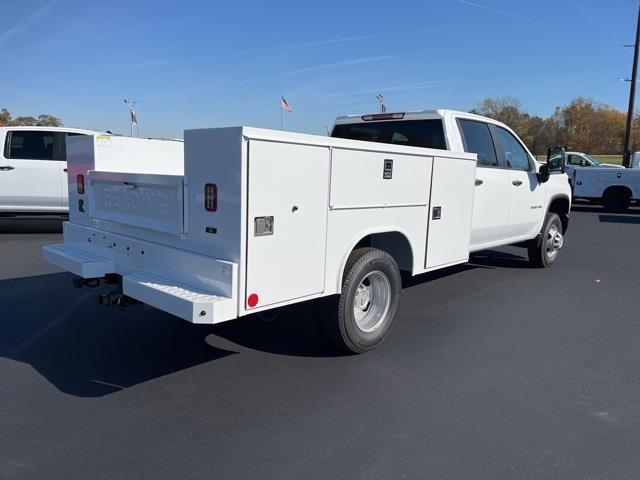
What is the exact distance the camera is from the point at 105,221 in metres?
4.45

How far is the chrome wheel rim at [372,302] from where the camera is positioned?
452 centimetres

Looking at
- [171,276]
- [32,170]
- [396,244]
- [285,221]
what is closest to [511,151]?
[396,244]

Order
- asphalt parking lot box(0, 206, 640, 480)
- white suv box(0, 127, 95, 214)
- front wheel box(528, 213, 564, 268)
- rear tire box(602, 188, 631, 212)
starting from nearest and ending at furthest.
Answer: asphalt parking lot box(0, 206, 640, 480)
front wheel box(528, 213, 564, 268)
white suv box(0, 127, 95, 214)
rear tire box(602, 188, 631, 212)

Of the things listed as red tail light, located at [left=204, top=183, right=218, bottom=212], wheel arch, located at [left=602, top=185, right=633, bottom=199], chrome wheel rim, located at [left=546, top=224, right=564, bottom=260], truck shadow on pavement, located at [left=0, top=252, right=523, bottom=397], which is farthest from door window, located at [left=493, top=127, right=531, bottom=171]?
wheel arch, located at [left=602, top=185, right=633, bottom=199]

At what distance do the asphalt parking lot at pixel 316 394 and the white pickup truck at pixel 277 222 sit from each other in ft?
1.89

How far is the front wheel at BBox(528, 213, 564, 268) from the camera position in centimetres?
796

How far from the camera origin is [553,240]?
824cm

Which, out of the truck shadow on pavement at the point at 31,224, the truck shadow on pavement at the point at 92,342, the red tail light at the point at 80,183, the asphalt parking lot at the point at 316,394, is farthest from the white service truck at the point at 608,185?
the red tail light at the point at 80,183

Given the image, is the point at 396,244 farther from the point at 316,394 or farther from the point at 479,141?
the point at 479,141

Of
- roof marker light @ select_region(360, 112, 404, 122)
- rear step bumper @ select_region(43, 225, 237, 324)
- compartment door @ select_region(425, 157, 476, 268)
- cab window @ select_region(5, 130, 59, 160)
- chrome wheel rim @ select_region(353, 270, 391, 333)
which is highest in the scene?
roof marker light @ select_region(360, 112, 404, 122)

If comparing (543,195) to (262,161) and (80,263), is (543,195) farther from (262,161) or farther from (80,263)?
(80,263)

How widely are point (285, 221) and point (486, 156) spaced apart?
11.9 feet

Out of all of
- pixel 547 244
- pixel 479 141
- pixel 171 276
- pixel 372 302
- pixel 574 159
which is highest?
pixel 574 159

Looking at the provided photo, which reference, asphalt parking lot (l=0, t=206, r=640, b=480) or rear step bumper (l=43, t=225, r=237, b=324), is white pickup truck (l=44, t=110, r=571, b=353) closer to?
rear step bumper (l=43, t=225, r=237, b=324)
